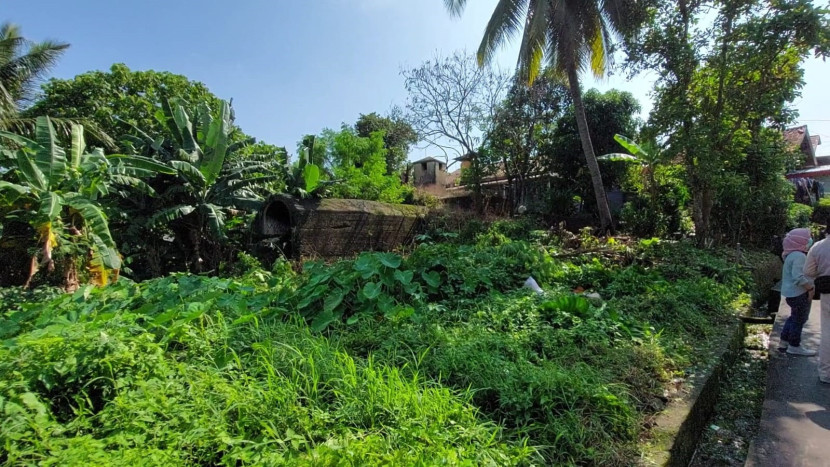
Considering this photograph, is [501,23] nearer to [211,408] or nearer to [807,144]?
→ [211,408]

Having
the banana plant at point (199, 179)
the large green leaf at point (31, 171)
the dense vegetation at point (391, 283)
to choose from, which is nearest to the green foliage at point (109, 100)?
the dense vegetation at point (391, 283)

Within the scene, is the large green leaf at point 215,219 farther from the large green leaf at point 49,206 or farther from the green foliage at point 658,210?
the green foliage at point 658,210

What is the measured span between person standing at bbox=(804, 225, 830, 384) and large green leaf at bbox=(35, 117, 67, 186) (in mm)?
10080

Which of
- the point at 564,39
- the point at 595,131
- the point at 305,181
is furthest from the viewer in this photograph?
the point at 595,131

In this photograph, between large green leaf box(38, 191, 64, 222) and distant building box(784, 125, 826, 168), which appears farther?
distant building box(784, 125, 826, 168)

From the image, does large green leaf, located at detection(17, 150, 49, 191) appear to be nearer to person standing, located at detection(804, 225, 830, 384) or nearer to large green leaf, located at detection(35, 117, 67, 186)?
large green leaf, located at detection(35, 117, 67, 186)

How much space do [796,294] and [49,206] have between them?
385 inches

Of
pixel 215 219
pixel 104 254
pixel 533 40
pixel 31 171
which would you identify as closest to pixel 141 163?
pixel 31 171

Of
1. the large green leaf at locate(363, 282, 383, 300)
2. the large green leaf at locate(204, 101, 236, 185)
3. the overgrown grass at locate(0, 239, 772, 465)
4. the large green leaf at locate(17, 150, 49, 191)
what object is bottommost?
the overgrown grass at locate(0, 239, 772, 465)

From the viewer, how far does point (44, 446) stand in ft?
5.05

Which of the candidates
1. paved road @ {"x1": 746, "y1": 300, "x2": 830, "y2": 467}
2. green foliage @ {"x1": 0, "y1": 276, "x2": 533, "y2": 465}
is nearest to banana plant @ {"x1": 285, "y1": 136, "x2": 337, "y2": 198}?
green foliage @ {"x1": 0, "y1": 276, "x2": 533, "y2": 465}

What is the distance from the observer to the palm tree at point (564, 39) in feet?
38.8

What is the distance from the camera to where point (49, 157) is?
21.6ft

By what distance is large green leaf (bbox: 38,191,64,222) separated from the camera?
6.04 meters
